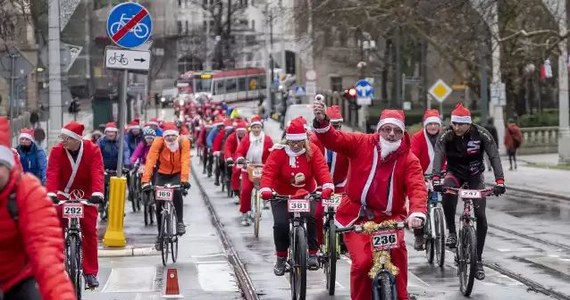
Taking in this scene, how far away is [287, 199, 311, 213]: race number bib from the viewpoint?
42.2ft

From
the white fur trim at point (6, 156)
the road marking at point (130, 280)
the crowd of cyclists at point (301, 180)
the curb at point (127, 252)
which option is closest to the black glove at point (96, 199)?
the crowd of cyclists at point (301, 180)

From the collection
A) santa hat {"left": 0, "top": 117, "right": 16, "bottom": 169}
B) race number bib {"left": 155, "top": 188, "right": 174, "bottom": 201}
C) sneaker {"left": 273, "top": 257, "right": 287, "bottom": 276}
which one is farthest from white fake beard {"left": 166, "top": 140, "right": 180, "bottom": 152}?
santa hat {"left": 0, "top": 117, "right": 16, "bottom": 169}

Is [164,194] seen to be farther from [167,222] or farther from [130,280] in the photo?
[130,280]

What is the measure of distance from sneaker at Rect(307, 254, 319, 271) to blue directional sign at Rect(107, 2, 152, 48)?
5848 mm

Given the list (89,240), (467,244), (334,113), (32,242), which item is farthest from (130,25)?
(32,242)

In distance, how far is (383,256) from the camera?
9188 millimetres

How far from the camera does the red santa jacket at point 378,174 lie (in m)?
9.55

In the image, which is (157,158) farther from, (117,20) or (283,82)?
(283,82)

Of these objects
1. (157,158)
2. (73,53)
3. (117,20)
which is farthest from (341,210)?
(73,53)

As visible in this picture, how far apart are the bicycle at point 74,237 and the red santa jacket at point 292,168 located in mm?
1920

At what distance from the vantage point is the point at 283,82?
87.9m

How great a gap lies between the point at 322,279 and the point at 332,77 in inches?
3165

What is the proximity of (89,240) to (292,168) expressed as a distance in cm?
217

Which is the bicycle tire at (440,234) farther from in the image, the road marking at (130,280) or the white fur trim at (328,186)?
the road marking at (130,280)
